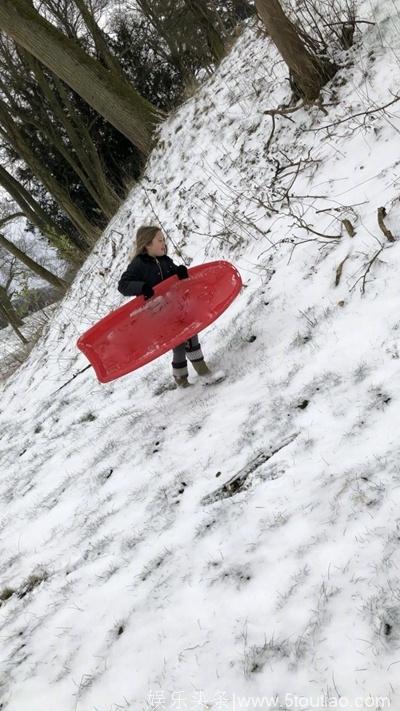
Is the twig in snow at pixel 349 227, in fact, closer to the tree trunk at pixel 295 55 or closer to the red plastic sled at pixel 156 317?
the red plastic sled at pixel 156 317

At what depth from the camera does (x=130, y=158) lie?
1733 cm

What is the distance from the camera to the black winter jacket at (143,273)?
439cm

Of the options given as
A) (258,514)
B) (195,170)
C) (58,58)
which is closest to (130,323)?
(258,514)

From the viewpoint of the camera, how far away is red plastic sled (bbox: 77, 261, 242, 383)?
188 inches

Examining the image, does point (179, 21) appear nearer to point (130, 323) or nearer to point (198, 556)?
point (130, 323)

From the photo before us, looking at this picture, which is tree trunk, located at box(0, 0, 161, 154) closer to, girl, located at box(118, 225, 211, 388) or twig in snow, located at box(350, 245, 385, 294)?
girl, located at box(118, 225, 211, 388)

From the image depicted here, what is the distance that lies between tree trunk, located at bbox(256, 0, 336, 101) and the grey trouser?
3600 mm

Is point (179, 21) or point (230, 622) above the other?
point (179, 21)

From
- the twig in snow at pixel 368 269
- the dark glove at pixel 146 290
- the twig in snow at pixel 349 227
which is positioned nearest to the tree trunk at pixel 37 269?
the dark glove at pixel 146 290

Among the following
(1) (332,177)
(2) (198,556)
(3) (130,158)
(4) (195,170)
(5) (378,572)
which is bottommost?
(5) (378,572)

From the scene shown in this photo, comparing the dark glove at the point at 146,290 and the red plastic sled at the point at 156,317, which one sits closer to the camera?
the dark glove at the point at 146,290

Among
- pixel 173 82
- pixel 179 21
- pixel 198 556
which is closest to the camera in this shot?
pixel 198 556

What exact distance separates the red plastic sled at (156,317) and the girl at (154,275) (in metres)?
0.14

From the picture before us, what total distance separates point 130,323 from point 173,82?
635 inches
